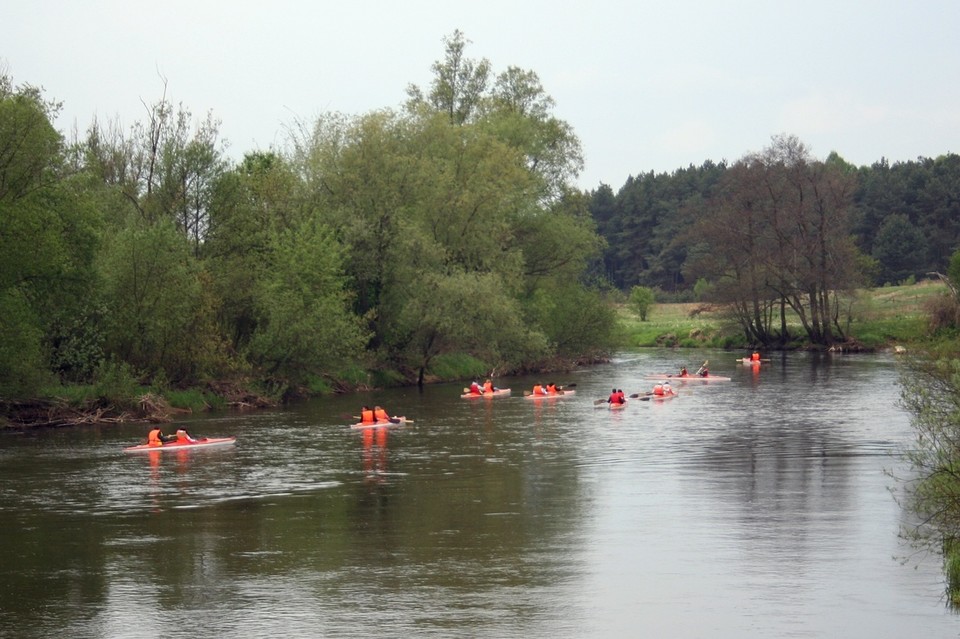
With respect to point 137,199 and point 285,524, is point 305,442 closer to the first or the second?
point 285,524

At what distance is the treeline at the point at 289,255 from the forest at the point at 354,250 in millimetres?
110

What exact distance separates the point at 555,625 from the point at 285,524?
9.91 m

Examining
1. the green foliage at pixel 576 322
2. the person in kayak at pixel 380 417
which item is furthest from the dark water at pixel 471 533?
the green foliage at pixel 576 322

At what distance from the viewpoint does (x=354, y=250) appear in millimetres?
62531

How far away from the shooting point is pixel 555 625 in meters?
17.2

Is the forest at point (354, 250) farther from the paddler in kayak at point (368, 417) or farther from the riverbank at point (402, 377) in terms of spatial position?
the paddler in kayak at point (368, 417)

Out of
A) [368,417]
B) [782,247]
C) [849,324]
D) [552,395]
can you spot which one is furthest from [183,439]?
[849,324]

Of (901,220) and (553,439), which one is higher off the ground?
(901,220)

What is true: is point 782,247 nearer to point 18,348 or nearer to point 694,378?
point 694,378

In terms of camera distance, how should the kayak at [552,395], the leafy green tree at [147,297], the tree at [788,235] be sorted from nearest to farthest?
the leafy green tree at [147,297]
the kayak at [552,395]
the tree at [788,235]

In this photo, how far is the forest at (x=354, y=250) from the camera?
148ft

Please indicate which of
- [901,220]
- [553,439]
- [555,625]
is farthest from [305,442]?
[901,220]

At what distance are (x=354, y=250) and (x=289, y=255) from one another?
620cm

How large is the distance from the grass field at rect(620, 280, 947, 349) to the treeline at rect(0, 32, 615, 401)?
16246 millimetres
